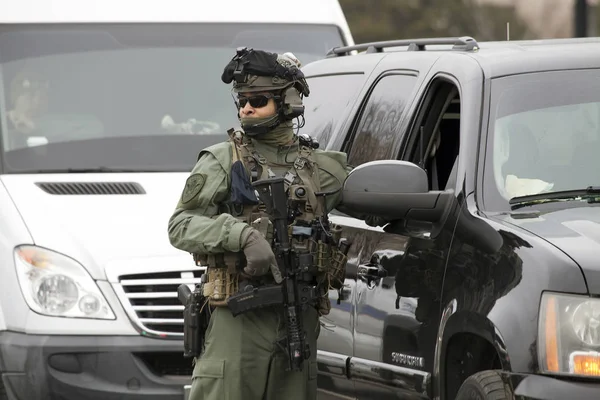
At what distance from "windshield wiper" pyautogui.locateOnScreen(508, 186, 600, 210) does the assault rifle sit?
0.83 m

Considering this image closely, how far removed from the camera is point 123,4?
943 centimetres

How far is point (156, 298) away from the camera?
8.08 m

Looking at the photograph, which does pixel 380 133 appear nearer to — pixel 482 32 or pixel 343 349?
pixel 343 349

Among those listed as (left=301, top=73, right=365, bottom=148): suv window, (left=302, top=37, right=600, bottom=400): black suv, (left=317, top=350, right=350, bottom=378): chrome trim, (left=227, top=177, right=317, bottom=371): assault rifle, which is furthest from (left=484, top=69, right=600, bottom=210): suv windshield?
(left=301, top=73, right=365, bottom=148): suv window

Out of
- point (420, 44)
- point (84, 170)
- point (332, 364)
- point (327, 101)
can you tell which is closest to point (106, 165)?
point (84, 170)

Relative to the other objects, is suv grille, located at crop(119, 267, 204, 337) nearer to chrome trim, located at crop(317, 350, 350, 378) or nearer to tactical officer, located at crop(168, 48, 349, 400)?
chrome trim, located at crop(317, 350, 350, 378)

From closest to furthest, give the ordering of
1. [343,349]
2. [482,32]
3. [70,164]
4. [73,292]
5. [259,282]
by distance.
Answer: [259,282] → [343,349] → [73,292] → [70,164] → [482,32]

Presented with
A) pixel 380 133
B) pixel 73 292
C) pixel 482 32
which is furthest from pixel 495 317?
pixel 482 32

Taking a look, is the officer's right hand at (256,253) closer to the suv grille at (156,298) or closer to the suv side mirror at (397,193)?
the suv side mirror at (397,193)

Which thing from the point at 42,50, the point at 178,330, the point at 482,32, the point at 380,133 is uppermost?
the point at 482,32

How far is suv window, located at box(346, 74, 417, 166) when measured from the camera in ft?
20.2

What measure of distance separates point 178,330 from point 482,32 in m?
36.4

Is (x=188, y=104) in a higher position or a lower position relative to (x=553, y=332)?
higher

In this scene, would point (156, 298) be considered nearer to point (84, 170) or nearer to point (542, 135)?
point (84, 170)
